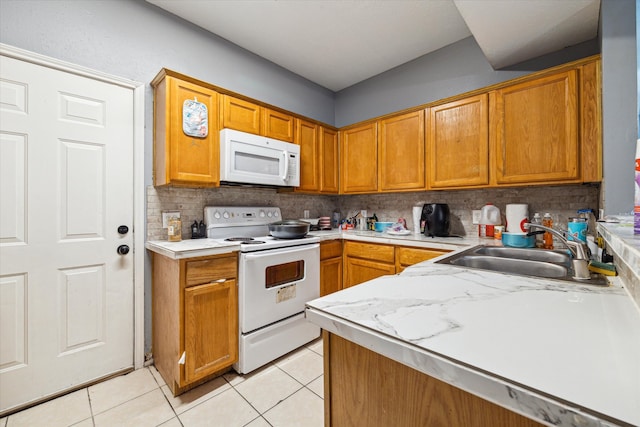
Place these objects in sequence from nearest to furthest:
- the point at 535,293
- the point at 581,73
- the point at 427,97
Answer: the point at 535,293 → the point at 581,73 → the point at 427,97

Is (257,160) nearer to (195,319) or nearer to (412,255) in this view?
(195,319)

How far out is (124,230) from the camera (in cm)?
192

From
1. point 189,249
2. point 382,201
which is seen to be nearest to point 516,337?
point 189,249

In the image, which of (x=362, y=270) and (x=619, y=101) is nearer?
(x=619, y=101)

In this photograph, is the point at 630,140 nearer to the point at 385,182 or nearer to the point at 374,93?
the point at 385,182

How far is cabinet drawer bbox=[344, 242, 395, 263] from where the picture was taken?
95.9 inches

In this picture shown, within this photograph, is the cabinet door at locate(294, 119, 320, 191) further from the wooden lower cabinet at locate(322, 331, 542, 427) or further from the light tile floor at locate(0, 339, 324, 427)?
the wooden lower cabinet at locate(322, 331, 542, 427)

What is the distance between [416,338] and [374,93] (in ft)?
10.5

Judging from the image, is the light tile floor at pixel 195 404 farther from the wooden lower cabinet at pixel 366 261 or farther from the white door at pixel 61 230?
the wooden lower cabinet at pixel 366 261

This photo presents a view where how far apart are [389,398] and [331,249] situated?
6.53ft

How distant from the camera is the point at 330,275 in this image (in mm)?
2629

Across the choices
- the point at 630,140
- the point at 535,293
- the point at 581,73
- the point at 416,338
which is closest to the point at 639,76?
the point at 630,140

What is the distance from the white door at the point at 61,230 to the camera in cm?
155

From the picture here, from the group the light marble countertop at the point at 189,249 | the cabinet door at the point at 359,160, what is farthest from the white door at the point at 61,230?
the cabinet door at the point at 359,160
